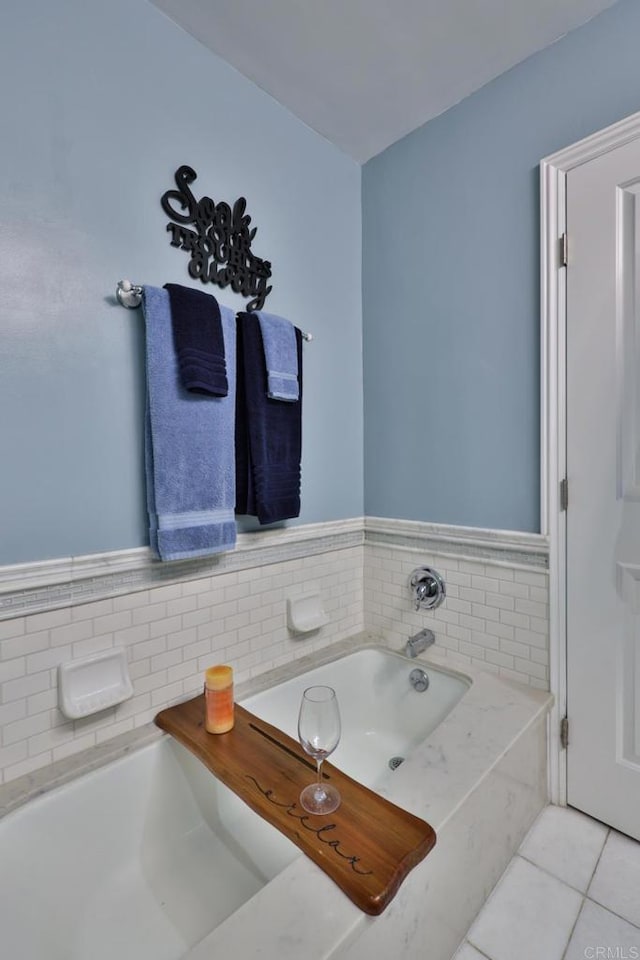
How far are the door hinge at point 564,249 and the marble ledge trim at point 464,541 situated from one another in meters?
0.86

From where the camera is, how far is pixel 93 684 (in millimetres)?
1209

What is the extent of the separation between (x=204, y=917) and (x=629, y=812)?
120 centimetres

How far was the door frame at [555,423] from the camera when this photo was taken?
1.41 meters

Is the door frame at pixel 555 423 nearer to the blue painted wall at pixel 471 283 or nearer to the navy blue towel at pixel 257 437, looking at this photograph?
the blue painted wall at pixel 471 283

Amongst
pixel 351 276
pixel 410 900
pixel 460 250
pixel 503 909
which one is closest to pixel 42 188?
pixel 351 276

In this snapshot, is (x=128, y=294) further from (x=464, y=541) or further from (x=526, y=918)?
(x=526, y=918)

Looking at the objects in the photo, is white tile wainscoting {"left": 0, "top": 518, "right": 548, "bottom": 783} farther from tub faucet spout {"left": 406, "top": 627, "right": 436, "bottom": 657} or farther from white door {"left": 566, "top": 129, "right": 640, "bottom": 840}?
white door {"left": 566, "top": 129, "right": 640, "bottom": 840}

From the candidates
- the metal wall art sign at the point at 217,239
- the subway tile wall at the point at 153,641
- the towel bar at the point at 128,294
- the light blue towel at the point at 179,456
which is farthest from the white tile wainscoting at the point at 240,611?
the metal wall art sign at the point at 217,239

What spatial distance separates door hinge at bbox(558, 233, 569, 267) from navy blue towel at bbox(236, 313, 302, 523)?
38.4 inches

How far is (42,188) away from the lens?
3.70 ft

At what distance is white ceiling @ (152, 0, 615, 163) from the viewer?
132 centimetres

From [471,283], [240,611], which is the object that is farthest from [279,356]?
[240,611]

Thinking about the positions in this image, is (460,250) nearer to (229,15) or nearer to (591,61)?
(591,61)

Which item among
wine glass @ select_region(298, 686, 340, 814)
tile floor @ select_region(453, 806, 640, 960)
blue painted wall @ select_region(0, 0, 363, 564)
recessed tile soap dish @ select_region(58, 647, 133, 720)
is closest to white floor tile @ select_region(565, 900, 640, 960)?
tile floor @ select_region(453, 806, 640, 960)
